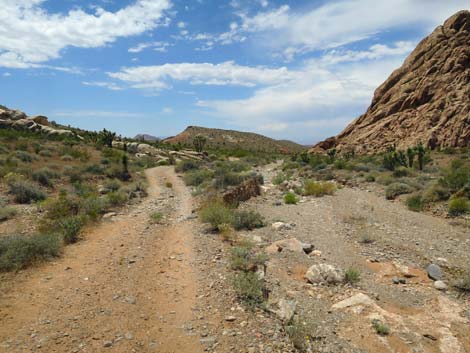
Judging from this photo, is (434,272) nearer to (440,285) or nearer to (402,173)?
(440,285)

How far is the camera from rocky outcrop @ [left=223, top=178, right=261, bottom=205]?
1348cm

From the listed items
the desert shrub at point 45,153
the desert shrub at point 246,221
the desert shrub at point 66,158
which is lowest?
the desert shrub at point 246,221

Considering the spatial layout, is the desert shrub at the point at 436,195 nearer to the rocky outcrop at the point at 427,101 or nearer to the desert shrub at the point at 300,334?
the desert shrub at the point at 300,334

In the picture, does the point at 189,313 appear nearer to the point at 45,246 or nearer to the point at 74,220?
the point at 45,246

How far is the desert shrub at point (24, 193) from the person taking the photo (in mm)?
13078

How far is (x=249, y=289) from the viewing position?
19.1ft

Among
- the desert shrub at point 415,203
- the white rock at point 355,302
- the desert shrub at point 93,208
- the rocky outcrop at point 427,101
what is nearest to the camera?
A: the white rock at point 355,302

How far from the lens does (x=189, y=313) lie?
17.8 feet

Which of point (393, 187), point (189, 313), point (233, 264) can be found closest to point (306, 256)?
point (233, 264)

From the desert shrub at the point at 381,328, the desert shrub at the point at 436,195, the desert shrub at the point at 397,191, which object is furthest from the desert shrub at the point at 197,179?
the desert shrub at the point at 381,328

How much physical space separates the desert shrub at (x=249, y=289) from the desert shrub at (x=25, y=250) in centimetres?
431

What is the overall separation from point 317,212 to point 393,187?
4961mm

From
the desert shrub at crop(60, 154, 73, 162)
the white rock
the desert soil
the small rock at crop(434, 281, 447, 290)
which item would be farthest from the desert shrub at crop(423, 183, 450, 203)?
the desert shrub at crop(60, 154, 73, 162)

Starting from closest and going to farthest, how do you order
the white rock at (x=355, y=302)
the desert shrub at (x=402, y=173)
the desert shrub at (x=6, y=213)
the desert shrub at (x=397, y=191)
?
the white rock at (x=355, y=302)
the desert shrub at (x=6, y=213)
the desert shrub at (x=397, y=191)
the desert shrub at (x=402, y=173)
